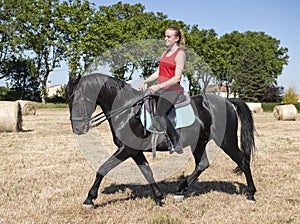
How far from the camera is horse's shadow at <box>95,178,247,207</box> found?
7531mm

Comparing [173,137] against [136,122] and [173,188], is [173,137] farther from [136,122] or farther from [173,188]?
[173,188]

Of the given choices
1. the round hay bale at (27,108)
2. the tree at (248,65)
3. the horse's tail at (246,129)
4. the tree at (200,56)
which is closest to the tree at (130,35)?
the tree at (200,56)

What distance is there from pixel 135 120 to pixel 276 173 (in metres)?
4.78

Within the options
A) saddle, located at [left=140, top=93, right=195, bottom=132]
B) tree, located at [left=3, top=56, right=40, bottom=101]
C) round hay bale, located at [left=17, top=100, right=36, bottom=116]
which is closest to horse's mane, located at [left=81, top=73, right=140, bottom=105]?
saddle, located at [left=140, top=93, right=195, bottom=132]

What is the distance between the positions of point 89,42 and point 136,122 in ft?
153

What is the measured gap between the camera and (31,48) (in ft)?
192

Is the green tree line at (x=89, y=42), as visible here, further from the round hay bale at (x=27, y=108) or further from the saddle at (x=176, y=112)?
the saddle at (x=176, y=112)

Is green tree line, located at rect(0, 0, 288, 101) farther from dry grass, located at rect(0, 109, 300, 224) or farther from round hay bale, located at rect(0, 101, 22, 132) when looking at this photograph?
dry grass, located at rect(0, 109, 300, 224)

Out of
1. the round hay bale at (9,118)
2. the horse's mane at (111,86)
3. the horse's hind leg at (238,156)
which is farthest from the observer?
the round hay bale at (9,118)

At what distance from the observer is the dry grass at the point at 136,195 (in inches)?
235

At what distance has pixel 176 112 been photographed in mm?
6723

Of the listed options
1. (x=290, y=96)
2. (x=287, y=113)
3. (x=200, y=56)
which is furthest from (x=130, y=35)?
(x=290, y=96)

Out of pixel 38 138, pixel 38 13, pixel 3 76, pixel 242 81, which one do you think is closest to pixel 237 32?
pixel 242 81

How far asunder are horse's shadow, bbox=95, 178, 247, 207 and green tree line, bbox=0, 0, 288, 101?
113ft
